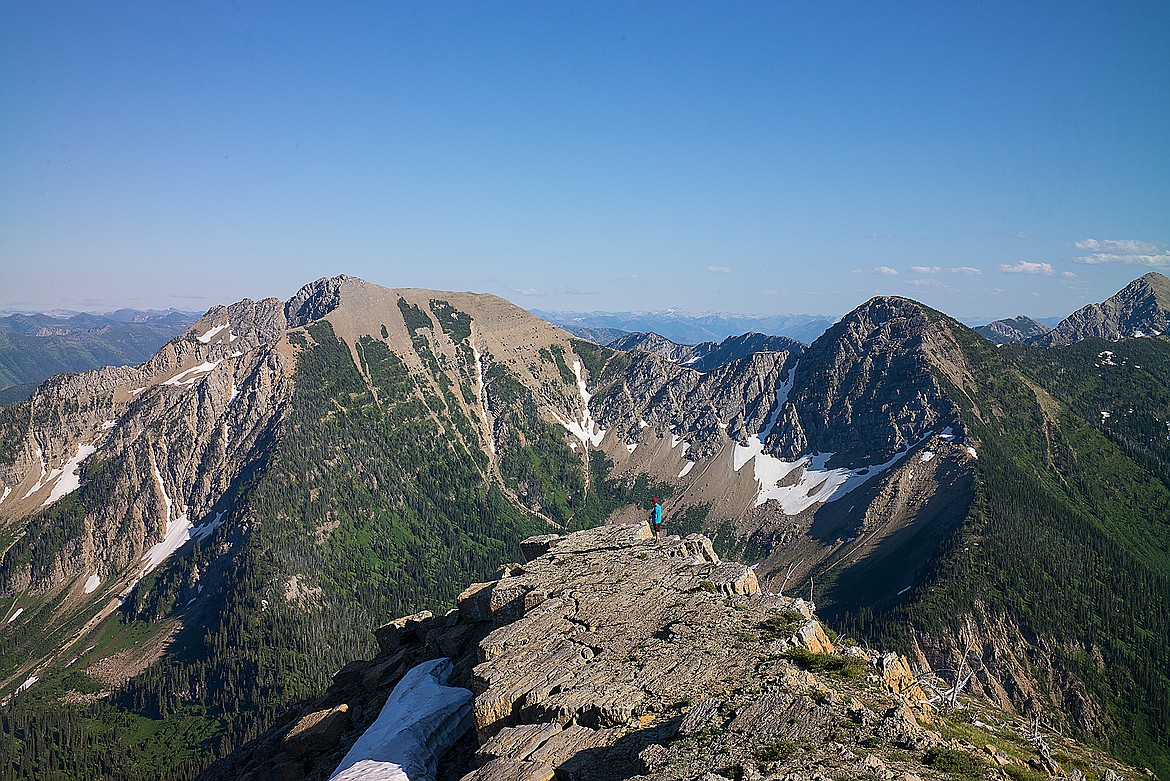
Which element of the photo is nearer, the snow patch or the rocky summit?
the rocky summit

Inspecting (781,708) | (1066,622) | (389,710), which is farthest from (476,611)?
(1066,622)

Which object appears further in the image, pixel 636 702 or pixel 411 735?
pixel 411 735

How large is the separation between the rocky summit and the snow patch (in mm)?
100

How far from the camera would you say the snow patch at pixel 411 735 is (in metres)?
28.4

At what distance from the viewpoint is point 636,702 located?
92.8ft

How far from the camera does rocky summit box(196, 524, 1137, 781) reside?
909 inches

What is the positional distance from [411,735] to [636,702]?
11.2 meters

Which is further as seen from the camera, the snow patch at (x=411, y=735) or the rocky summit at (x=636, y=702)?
A: the snow patch at (x=411, y=735)

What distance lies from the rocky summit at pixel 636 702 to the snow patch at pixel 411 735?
10 cm

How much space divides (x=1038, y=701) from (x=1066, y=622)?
32.0 metres

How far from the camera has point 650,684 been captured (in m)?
30.2

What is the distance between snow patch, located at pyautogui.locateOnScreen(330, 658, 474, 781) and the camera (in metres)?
28.4

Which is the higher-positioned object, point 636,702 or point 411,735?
point 636,702

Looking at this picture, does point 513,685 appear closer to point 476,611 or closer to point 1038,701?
point 476,611
